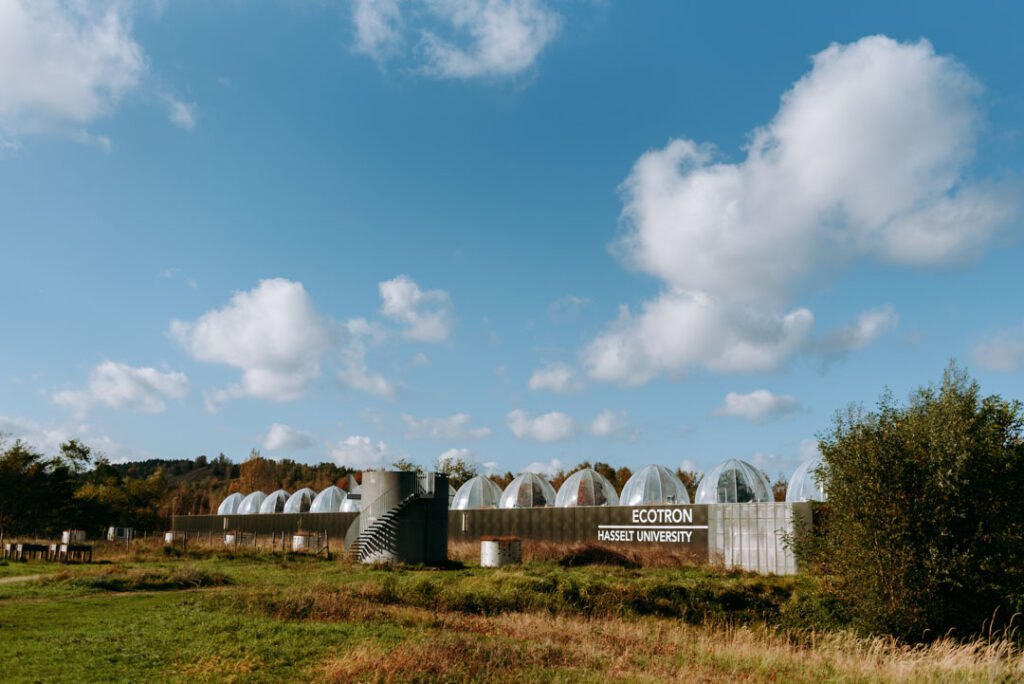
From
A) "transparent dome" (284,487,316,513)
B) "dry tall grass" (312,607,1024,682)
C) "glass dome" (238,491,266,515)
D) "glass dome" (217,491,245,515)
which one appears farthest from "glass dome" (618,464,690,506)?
"glass dome" (217,491,245,515)

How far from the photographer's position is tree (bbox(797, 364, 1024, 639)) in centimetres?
2045

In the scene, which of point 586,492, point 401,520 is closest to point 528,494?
point 586,492

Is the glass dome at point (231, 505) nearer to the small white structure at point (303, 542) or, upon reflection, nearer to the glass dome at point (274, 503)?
the glass dome at point (274, 503)

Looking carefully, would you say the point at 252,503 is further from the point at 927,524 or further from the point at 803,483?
the point at 927,524

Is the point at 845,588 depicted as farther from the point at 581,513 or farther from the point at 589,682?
the point at 581,513

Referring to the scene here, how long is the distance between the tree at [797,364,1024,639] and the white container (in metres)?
17.7

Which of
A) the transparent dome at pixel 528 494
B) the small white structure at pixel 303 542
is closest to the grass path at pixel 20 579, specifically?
the small white structure at pixel 303 542

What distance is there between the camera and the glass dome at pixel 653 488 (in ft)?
142

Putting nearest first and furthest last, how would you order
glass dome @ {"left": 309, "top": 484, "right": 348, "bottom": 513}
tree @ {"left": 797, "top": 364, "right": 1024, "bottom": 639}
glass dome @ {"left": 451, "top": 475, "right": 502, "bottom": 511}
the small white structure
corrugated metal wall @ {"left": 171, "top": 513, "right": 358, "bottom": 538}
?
tree @ {"left": 797, "top": 364, "right": 1024, "bottom": 639} → the small white structure → glass dome @ {"left": 451, "top": 475, "right": 502, "bottom": 511} → corrugated metal wall @ {"left": 171, "top": 513, "right": 358, "bottom": 538} → glass dome @ {"left": 309, "top": 484, "right": 348, "bottom": 513}

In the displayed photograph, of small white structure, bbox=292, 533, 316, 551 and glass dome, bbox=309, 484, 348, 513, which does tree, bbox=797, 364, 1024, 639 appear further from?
glass dome, bbox=309, 484, 348, 513

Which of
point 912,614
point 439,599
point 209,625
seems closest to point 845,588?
point 912,614

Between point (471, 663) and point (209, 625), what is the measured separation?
22.1 feet

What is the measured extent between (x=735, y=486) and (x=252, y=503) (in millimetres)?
60119

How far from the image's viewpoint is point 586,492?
47688 millimetres
